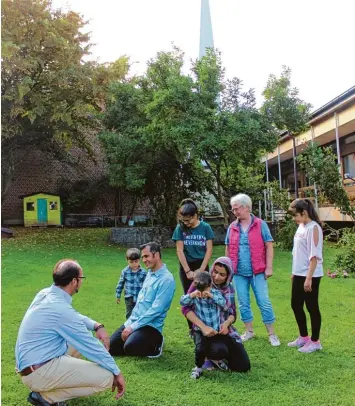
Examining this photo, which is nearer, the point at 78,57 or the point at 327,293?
the point at 327,293

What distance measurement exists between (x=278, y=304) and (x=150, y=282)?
330cm

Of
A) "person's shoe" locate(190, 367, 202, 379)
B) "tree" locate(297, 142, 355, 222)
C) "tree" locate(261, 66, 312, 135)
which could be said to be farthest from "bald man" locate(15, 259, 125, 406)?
"tree" locate(261, 66, 312, 135)

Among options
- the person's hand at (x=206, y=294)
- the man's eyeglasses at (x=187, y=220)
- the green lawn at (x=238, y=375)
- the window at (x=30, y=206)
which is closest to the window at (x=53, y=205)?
the window at (x=30, y=206)

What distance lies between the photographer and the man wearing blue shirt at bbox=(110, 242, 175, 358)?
471 centimetres

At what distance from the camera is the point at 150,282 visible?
4.89 m

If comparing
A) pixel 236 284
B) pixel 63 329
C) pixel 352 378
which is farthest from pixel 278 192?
pixel 63 329

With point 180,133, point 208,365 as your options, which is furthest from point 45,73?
point 208,365

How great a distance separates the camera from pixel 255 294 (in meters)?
5.16

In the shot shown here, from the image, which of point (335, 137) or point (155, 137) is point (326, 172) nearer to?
point (155, 137)

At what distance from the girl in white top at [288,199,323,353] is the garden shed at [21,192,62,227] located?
2287 cm

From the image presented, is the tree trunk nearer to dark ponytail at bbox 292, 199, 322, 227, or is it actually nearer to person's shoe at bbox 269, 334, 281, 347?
person's shoe at bbox 269, 334, 281, 347

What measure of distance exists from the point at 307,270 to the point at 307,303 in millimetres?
346

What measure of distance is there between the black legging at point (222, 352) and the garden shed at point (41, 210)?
23.1 metres

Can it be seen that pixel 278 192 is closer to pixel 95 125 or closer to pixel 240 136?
pixel 240 136
